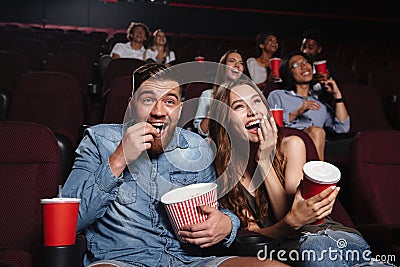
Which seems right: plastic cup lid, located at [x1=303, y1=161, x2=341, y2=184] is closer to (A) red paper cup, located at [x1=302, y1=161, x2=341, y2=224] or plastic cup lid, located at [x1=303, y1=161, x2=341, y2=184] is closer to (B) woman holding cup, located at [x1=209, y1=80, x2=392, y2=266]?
(A) red paper cup, located at [x1=302, y1=161, x2=341, y2=224]

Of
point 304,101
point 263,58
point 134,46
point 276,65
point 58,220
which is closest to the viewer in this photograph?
point 58,220

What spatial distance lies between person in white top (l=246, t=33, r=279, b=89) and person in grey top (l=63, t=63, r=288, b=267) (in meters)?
1.26

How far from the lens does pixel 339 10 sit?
5.17 m

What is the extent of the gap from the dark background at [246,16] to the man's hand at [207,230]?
177 inches

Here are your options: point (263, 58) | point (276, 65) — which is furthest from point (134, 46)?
point (276, 65)

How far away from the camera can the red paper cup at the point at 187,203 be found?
68 cm

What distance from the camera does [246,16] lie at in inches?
204

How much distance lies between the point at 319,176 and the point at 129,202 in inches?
10.6

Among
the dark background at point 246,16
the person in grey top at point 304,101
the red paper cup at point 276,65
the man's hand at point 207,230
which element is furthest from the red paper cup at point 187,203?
the dark background at point 246,16

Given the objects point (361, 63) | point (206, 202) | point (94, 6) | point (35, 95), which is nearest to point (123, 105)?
point (35, 95)

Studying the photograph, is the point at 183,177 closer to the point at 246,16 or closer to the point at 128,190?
the point at 128,190

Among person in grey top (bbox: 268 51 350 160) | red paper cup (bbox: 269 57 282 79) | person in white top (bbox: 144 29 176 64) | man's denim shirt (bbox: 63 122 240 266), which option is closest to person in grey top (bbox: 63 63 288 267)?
man's denim shirt (bbox: 63 122 240 266)

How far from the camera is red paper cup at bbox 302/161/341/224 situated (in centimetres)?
→ 66

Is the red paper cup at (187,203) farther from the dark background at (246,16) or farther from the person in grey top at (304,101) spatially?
the dark background at (246,16)
